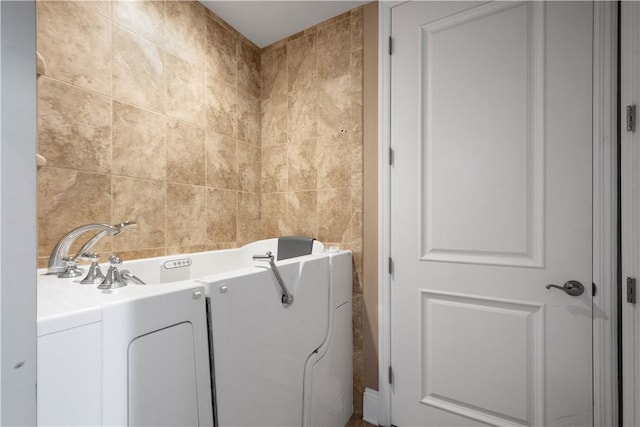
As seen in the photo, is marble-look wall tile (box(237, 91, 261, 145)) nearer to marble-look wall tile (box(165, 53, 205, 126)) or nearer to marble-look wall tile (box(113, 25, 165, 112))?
marble-look wall tile (box(165, 53, 205, 126))

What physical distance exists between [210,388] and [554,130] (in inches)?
63.5

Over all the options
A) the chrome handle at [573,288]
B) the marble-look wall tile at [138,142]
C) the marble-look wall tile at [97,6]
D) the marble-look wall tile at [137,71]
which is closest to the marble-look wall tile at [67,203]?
the marble-look wall tile at [138,142]

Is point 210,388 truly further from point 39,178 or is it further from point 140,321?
point 39,178

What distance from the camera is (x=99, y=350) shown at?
61 centimetres

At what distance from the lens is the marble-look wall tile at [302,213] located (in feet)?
6.24

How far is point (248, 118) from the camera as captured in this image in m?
2.09

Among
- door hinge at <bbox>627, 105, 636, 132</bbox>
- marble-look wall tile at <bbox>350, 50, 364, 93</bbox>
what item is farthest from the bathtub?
door hinge at <bbox>627, 105, 636, 132</bbox>

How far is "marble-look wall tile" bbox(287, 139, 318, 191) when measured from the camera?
1.92 meters

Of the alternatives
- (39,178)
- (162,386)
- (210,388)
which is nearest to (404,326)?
(210,388)

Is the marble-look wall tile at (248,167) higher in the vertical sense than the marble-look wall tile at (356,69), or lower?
lower

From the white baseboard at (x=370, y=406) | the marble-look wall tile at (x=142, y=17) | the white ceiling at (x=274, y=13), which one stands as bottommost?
the white baseboard at (x=370, y=406)

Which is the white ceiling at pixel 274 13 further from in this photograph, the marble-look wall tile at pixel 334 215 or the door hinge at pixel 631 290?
the door hinge at pixel 631 290

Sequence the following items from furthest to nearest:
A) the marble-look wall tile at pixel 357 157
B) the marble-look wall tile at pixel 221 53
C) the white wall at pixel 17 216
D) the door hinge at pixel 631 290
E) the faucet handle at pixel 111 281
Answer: the marble-look wall tile at pixel 221 53
the marble-look wall tile at pixel 357 157
the door hinge at pixel 631 290
the faucet handle at pixel 111 281
the white wall at pixel 17 216

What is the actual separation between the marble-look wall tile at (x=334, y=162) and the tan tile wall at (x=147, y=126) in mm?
564
